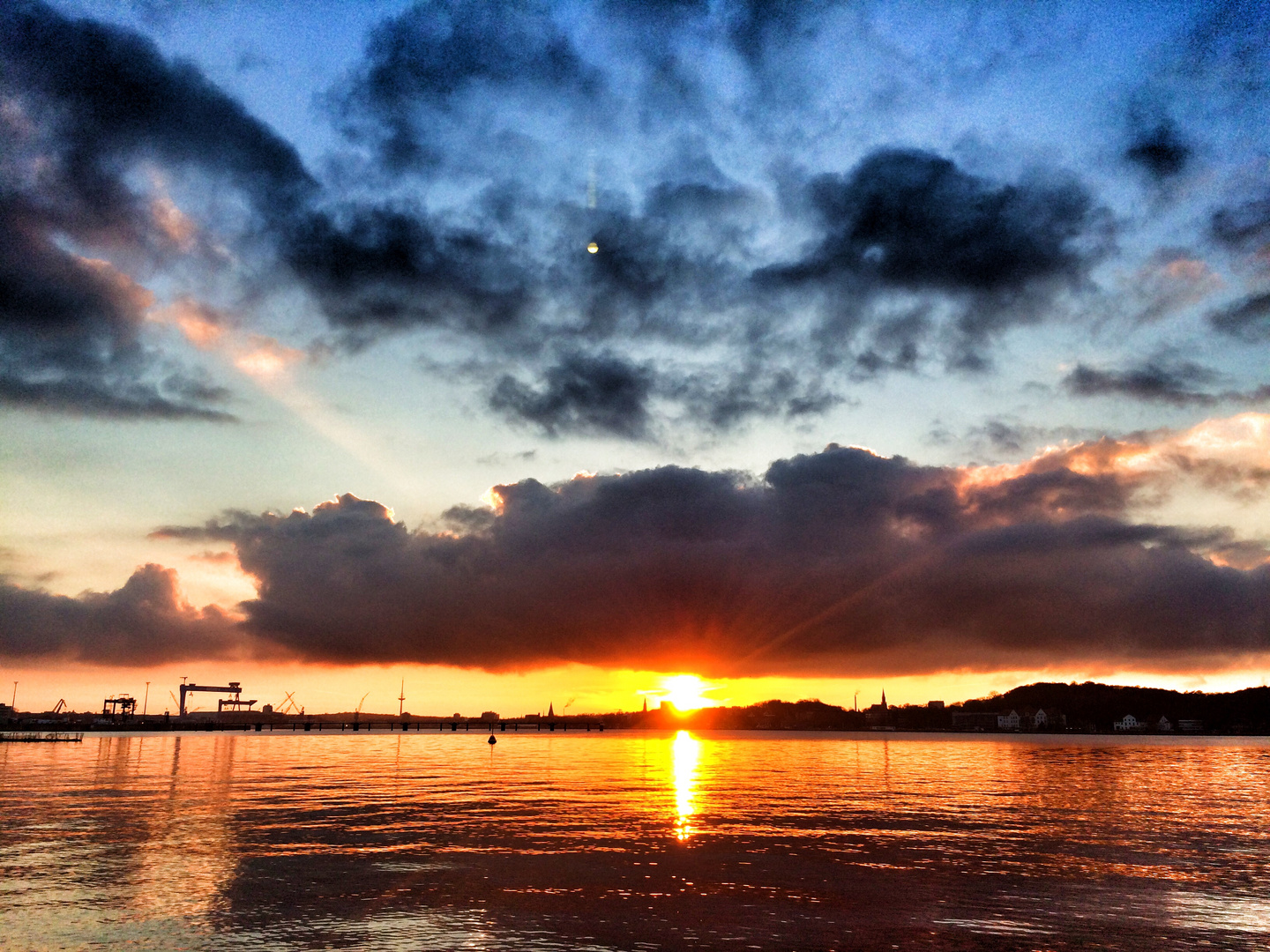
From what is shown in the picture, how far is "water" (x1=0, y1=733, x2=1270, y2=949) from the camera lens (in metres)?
27.4

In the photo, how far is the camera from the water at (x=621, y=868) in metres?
27.4

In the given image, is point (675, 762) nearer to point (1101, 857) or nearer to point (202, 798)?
point (202, 798)

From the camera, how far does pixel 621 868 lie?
123 feet

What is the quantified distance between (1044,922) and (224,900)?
29.1m

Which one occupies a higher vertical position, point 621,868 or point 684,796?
point 621,868

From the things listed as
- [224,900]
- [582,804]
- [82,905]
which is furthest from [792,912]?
[582,804]

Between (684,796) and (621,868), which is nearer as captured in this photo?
(621,868)

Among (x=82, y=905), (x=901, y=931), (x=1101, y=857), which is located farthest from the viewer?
(x=1101, y=857)

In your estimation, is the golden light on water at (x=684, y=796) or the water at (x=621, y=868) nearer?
the water at (x=621, y=868)

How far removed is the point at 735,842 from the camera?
45312mm

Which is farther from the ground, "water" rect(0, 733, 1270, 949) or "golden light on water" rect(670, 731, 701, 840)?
"water" rect(0, 733, 1270, 949)

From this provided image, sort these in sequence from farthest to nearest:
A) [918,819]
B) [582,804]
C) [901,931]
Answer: [582,804]
[918,819]
[901,931]

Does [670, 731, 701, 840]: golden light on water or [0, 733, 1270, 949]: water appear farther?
[670, 731, 701, 840]: golden light on water

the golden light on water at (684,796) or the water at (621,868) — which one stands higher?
the water at (621,868)
